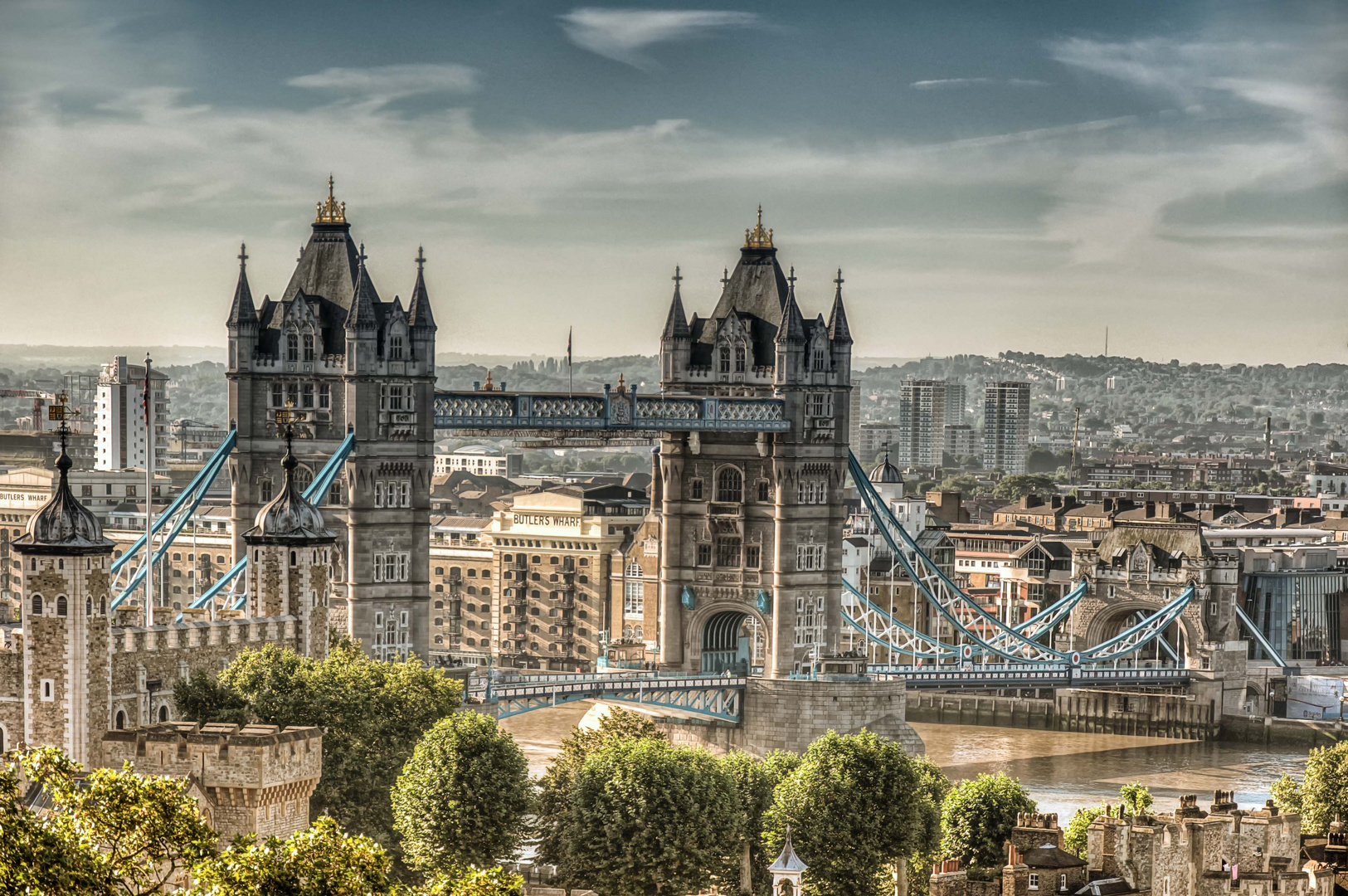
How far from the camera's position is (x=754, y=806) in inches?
2707

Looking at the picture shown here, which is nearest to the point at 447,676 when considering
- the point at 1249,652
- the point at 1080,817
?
the point at 1080,817

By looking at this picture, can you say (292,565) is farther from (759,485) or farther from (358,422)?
(759,485)

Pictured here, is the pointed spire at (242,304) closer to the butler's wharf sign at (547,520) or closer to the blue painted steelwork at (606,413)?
the blue painted steelwork at (606,413)

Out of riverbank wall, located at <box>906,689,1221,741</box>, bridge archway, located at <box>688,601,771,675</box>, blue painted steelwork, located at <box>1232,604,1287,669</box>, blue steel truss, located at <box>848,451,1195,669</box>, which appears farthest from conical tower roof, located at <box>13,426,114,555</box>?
blue painted steelwork, located at <box>1232,604,1287,669</box>

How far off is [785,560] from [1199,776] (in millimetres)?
19632

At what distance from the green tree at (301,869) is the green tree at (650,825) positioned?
28.9 meters

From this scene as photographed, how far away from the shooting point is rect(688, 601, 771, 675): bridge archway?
95188mm

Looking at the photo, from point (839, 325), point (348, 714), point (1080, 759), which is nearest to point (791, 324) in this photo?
point (839, 325)

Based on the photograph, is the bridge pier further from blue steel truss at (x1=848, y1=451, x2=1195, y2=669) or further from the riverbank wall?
the riverbank wall

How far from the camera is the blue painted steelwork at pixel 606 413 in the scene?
86.6 m

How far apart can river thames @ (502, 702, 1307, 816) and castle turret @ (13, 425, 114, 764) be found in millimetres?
34250

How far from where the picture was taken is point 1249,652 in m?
134

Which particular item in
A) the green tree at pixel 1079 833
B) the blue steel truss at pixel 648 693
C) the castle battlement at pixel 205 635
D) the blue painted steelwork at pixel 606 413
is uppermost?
the blue painted steelwork at pixel 606 413

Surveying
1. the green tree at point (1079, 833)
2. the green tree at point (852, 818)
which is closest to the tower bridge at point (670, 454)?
the green tree at point (852, 818)
